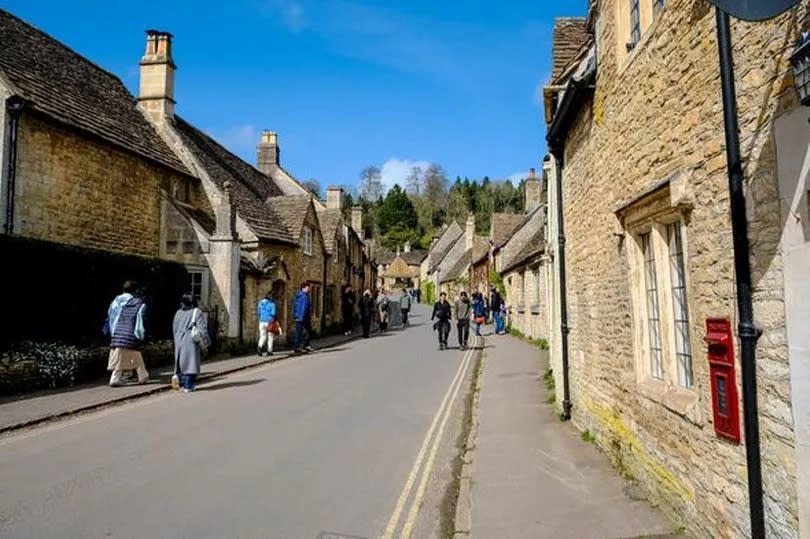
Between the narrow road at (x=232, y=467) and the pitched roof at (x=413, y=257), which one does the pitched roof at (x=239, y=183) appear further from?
the pitched roof at (x=413, y=257)

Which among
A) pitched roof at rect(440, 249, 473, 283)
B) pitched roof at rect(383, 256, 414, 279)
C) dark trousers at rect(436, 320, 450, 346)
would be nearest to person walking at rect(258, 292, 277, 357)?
dark trousers at rect(436, 320, 450, 346)

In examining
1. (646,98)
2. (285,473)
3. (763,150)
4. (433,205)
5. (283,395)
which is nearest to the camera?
(763,150)

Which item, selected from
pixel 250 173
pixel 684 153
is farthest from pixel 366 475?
pixel 250 173

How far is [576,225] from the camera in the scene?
874cm

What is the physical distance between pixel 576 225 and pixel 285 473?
5327 millimetres

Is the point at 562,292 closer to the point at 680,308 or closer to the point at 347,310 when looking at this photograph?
the point at 680,308

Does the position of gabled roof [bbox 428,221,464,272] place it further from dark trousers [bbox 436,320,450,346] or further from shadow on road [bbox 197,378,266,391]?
shadow on road [bbox 197,378,266,391]

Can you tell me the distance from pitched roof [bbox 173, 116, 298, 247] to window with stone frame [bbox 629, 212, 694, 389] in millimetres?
17219

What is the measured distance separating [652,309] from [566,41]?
771 cm

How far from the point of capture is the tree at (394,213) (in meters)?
104

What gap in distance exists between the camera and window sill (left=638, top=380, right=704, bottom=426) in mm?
4641

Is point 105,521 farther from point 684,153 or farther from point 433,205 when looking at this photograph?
point 433,205

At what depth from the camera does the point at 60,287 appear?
40.8 ft

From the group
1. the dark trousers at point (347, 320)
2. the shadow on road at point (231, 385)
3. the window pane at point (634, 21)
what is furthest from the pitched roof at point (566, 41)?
the dark trousers at point (347, 320)
